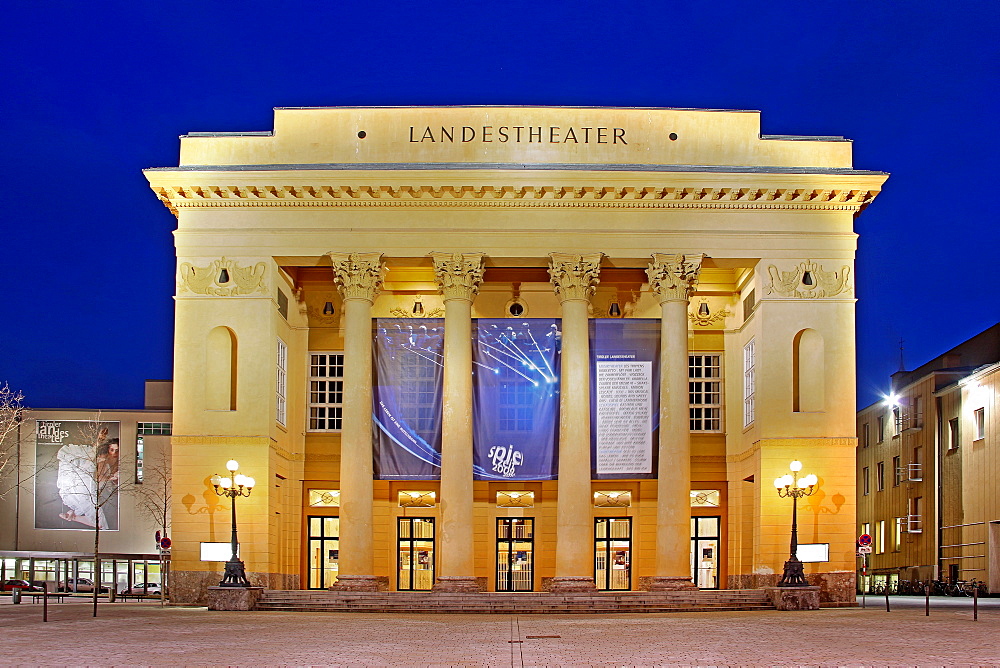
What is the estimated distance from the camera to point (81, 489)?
73.9m

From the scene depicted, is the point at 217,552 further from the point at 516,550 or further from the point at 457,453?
the point at 516,550

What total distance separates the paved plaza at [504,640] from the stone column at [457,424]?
462cm

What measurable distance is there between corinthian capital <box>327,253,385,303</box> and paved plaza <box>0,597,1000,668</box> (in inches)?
414

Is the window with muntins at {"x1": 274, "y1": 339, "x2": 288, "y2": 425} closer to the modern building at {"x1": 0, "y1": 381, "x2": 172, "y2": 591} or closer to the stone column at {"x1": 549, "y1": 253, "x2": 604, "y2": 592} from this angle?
the stone column at {"x1": 549, "y1": 253, "x2": 604, "y2": 592}

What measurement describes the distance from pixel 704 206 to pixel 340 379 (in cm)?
1345

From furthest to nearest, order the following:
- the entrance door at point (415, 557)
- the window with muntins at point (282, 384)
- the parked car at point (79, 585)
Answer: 1. the parked car at point (79, 585)
2. the entrance door at point (415, 557)
3. the window with muntins at point (282, 384)

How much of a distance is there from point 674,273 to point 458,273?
258 inches

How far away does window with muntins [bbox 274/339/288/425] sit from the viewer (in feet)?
Answer: 129

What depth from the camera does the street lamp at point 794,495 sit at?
33.9 metres

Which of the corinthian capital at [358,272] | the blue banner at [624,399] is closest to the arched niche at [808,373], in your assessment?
the blue banner at [624,399]

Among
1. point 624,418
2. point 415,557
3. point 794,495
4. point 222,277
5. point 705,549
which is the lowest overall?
point 415,557

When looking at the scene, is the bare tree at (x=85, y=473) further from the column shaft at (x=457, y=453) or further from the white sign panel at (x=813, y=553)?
the white sign panel at (x=813, y=553)

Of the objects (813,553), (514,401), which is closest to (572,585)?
(514,401)

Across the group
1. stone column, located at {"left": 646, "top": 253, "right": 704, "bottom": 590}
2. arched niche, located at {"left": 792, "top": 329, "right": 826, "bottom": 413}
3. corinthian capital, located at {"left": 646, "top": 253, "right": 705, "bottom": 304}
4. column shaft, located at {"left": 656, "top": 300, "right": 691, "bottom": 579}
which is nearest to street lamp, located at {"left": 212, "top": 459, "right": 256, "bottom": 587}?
stone column, located at {"left": 646, "top": 253, "right": 704, "bottom": 590}
